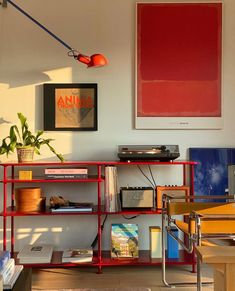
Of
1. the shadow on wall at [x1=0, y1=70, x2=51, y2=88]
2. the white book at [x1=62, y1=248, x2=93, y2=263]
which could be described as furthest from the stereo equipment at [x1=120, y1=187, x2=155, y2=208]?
the shadow on wall at [x1=0, y1=70, x2=51, y2=88]

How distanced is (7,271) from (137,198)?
144cm

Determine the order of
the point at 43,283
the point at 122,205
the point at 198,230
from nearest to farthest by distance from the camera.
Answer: the point at 198,230
the point at 43,283
the point at 122,205

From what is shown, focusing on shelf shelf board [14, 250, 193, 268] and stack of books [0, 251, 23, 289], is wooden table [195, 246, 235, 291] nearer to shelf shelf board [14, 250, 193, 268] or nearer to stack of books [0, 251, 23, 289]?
stack of books [0, 251, 23, 289]

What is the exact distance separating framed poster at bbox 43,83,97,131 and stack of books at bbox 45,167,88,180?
472 millimetres

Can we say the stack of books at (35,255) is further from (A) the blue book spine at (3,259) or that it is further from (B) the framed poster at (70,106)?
(A) the blue book spine at (3,259)

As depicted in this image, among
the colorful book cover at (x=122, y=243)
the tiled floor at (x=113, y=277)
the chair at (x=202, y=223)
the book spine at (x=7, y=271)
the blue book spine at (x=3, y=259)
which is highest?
the chair at (x=202, y=223)

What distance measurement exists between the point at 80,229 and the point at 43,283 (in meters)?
0.66

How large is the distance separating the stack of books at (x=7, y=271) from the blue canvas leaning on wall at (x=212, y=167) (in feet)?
6.22

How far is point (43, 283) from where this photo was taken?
9.19 ft

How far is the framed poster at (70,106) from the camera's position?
3.37m

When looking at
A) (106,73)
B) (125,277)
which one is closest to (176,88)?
(106,73)

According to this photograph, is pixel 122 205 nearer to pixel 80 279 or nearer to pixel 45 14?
pixel 80 279

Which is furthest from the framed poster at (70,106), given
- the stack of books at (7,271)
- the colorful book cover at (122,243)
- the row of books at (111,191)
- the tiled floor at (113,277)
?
the stack of books at (7,271)

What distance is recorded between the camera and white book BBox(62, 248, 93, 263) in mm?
2957
